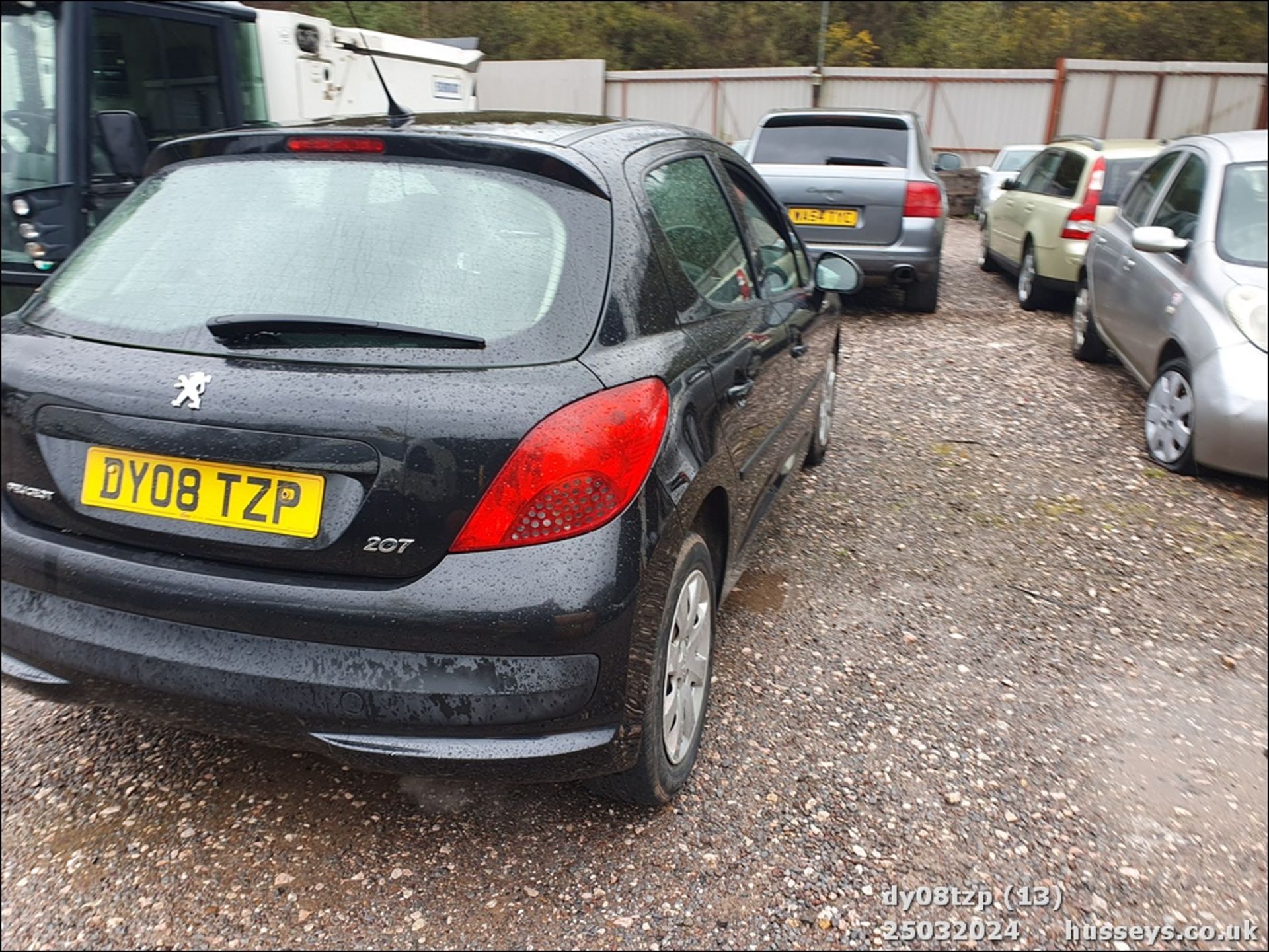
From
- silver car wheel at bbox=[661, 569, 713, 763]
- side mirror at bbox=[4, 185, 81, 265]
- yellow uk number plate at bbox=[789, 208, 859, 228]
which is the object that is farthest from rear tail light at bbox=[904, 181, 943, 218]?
silver car wheel at bbox=[661, 569, 713, 763]

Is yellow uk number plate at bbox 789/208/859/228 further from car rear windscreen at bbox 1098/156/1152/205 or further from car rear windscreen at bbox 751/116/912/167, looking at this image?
car rear windscreen at bbox 1098/156/1152/205

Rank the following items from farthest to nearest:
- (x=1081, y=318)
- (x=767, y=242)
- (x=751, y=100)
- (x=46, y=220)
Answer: (x=751, y=100), (x=1081, y=318), (x=46, y=220), (x=767, y=242)

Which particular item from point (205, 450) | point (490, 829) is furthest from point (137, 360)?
point (490, 829)

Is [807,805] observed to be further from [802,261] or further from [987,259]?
[987,259]

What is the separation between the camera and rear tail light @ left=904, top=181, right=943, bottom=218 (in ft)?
25.5

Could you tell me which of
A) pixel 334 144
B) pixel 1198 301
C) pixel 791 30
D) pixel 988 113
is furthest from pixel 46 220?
pixel 791 30

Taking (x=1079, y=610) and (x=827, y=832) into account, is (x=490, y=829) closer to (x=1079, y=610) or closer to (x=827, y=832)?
(x=827, y=832)

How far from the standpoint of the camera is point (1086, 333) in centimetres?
685

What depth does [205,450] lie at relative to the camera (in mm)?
1944

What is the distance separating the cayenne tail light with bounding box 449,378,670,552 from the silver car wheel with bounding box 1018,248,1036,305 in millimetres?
7574

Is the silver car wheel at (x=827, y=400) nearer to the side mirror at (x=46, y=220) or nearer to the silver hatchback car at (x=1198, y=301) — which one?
the silver hatchback car at (x=1198, y=301)

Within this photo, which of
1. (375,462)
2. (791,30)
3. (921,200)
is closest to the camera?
(375,462)

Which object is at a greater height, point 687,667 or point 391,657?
point 391,657

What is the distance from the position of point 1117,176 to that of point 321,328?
304 inches
